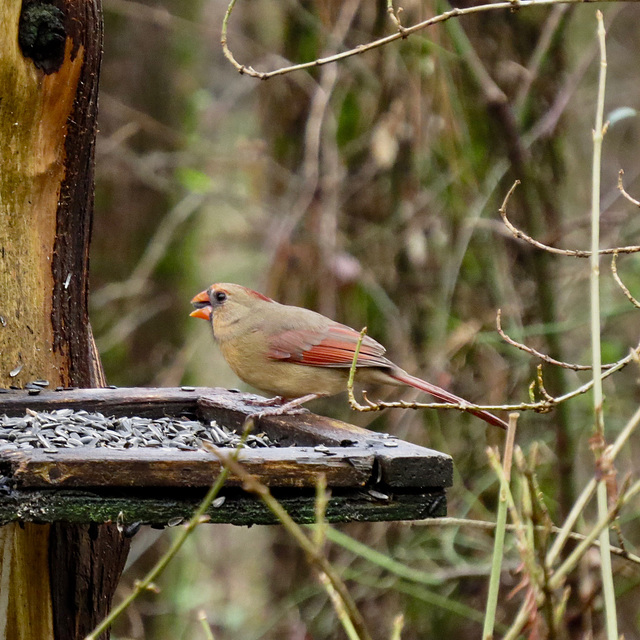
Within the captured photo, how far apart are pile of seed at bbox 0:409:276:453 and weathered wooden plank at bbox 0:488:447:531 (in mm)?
257

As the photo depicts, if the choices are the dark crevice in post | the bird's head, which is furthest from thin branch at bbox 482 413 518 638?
the bird's head

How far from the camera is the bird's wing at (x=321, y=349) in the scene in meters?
3.65

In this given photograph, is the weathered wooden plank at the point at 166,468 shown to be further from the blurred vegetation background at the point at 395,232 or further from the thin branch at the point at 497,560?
the blurred vegetation background at the point at 395,232

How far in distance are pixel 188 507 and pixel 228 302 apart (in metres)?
1.78

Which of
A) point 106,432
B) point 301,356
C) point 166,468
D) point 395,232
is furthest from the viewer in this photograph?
point 395,232

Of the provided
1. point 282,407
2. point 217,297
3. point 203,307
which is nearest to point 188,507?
point 282,407

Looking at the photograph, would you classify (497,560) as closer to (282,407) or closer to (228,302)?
(282,407)

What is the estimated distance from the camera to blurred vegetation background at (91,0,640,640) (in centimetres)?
484

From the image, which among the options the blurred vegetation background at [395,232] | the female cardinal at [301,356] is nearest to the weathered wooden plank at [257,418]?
the female cardinal at [301,356]

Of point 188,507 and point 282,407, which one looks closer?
point 188,507

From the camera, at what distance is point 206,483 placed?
227 centimetres

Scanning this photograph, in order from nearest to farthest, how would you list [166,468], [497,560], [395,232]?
[497,560] < [166,468] < [395,232]

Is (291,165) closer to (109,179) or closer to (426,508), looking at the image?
(109,179)

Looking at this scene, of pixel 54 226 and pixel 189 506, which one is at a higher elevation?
pixel 54 226
